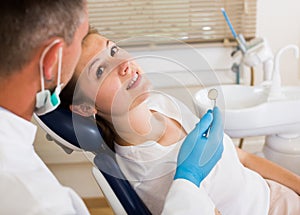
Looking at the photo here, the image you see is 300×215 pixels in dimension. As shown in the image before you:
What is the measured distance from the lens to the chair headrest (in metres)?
0.94

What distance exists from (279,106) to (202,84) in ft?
1.08

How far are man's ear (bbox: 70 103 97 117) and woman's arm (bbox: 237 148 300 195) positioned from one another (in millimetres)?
536

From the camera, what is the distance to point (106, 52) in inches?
37.6

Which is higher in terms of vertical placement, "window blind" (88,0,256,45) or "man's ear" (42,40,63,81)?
"man's ear" (42,40,63,81)

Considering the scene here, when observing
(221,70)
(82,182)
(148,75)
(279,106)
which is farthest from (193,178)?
(82,182)

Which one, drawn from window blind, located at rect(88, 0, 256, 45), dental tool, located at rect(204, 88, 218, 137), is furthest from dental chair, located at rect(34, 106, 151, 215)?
window blind, located at rect(88, 0, 256, 45)

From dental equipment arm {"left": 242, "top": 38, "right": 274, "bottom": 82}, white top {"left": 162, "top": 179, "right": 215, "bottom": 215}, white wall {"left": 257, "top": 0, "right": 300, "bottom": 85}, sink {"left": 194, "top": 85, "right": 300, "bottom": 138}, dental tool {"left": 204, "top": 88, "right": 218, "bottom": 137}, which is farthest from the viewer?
white wall {"left": 257, "top": 0, "right": 300, "bottom": 85}

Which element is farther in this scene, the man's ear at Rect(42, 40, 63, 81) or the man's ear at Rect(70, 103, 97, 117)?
the man's ear at Rect(70, 103, 97, 117)

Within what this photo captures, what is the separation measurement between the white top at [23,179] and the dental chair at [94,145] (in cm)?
31

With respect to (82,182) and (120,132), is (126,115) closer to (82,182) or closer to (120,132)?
(120,132)

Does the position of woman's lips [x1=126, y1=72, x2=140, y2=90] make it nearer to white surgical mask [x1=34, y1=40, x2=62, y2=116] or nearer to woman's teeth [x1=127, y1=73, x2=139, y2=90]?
woman's teeth [x1=127, y1=73, x2=139, y2=90]

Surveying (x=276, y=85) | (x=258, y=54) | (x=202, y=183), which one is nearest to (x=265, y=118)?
(x=276, y=85)

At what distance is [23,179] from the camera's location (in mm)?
566

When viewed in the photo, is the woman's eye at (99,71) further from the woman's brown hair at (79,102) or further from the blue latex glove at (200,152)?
the blue latex glove at (200,152)
